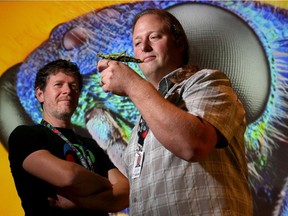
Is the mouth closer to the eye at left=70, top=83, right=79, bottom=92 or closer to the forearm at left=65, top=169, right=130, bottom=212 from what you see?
the forearm at left=65, top=169, right=130, bottom=212

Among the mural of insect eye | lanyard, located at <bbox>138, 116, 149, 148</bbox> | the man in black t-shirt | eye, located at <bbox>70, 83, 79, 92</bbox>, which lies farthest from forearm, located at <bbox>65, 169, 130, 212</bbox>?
the mural of insect eye

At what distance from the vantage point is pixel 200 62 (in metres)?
2.48

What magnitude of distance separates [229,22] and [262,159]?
794mm

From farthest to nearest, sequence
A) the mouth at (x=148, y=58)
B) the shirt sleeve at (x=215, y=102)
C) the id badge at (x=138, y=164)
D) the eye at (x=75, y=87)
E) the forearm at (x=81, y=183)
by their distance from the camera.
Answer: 1. the eye at (x=75, y=87)
2. the forearm at (x=81, y=183)
3. the mouth at (x=148, y=58)
4. the id badge at (x=138, y=164)
5. the shirt sleeve at (x=215, y=102)

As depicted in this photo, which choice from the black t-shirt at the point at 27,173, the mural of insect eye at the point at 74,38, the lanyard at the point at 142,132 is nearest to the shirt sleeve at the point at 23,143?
the black t-shirt at the point at 27,173

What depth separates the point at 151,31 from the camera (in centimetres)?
152

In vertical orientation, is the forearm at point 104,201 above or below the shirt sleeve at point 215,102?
below

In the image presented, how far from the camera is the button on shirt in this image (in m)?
1.17

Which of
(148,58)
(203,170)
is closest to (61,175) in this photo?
(148,58)

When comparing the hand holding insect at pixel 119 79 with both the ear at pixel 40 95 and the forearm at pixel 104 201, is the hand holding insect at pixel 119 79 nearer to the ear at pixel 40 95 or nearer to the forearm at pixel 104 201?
the forearm at pixel 104 201

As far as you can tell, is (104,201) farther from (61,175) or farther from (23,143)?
(23,143)

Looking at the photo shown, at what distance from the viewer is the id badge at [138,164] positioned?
1.29 m

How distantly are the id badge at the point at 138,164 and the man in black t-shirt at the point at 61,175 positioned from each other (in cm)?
38

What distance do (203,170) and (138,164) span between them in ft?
0.68
